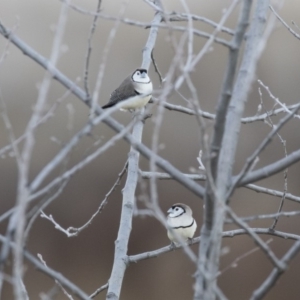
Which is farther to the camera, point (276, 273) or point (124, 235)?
point (124, 235)

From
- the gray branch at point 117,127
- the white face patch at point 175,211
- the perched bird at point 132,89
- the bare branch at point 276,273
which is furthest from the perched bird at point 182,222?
the bare branch at point 276,273

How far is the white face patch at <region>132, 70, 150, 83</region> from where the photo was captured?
244 cm

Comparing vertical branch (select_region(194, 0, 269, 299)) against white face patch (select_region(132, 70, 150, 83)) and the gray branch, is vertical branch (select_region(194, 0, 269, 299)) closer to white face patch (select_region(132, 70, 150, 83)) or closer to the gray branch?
the gray branch

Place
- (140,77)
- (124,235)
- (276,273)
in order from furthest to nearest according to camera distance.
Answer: (140,77)
(124,235)
(276,273)

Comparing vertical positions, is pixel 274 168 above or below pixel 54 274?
above

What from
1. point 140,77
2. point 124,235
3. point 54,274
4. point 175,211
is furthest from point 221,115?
point 175,211

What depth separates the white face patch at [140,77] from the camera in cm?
244

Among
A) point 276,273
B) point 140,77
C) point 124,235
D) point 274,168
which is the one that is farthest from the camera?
point 140,77

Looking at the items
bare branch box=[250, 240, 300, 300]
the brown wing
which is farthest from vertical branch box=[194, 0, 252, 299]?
the brown wing

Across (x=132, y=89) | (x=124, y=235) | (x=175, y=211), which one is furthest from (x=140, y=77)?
(x=124, y=235)

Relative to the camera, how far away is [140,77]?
2.52m

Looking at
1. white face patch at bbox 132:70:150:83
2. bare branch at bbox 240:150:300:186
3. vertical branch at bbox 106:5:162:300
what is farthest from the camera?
white face patch at bbox 132:70:150:83

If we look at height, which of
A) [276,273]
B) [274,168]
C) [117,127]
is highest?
[117,127]

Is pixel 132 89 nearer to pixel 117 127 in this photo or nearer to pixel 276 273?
pixel 117 127
